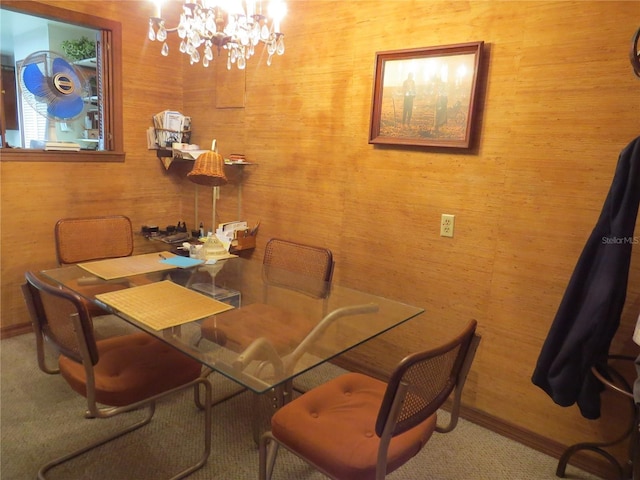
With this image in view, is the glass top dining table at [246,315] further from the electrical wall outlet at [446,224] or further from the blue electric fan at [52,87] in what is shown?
the blue electric fan at [52,87]

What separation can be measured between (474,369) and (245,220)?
5.83 ft

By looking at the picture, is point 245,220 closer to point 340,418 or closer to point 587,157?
point 340,418

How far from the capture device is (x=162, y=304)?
5.46ft

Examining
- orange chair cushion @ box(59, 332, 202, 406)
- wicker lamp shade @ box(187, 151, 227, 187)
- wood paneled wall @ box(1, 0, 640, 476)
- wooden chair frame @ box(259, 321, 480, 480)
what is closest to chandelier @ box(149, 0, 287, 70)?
wicker lamp shade @ box(187, 151, 227, 187)

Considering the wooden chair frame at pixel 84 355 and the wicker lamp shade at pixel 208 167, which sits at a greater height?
the wicker lamp shade at pixel 208 167

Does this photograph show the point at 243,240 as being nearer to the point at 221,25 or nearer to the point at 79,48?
the point at 221,25

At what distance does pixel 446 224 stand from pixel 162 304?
1375mm

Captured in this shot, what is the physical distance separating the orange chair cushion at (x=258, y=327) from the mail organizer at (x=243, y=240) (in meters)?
1.06

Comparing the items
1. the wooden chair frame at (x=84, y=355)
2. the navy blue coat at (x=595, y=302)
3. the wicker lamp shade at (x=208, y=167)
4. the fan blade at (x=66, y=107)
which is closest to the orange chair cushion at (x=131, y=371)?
the wooden chair frame at (x=84, y=355)

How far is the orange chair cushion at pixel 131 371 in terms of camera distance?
1531 mm

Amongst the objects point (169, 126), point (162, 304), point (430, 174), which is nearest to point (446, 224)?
point (430, 174)

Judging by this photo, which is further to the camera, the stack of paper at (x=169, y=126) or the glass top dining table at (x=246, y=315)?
the stack of paper at (x=169, y=126)

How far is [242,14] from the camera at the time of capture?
179 centimetres
